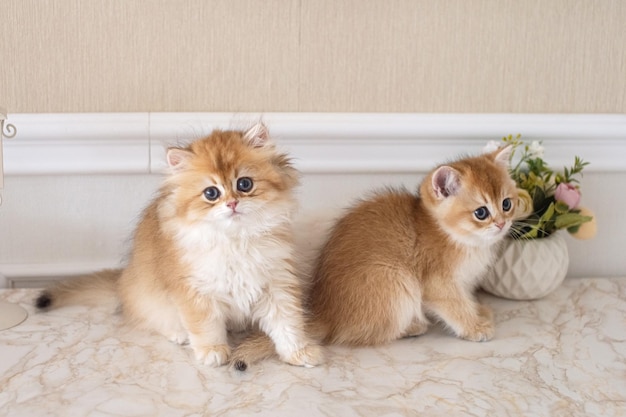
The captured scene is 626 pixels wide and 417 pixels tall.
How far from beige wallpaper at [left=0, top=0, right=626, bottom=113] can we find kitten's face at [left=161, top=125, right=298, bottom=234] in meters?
0.39

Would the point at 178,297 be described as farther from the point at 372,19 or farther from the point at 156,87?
the point at 372,19

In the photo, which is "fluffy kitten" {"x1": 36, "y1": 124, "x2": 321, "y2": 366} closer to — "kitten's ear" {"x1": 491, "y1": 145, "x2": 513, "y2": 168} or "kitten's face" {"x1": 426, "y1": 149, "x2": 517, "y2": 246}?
"kitten's face" {"x1": 426, "y1": 149, "x2": 517, "y2": 246}

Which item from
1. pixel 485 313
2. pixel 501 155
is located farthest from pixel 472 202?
pixel 485 313

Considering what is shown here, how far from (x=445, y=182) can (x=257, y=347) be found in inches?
19.5

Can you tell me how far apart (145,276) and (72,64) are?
56cm

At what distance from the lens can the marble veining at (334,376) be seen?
3.06ft

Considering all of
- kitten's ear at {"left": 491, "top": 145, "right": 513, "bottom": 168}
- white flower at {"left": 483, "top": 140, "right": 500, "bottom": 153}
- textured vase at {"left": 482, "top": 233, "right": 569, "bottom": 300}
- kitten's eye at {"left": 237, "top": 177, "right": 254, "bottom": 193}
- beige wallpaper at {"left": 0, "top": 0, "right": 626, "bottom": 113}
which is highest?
beige wallpaper at {"left": 0, "top": 0, "right": 626, "bottom": 113}

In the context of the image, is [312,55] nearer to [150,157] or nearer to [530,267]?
[150,157]

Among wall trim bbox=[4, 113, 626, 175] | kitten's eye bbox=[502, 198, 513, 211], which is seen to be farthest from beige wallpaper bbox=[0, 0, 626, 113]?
kitten's eye bbox=[502, 198, 513, 211]

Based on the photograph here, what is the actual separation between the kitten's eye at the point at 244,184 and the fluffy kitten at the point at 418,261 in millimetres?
272

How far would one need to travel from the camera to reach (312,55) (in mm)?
1436

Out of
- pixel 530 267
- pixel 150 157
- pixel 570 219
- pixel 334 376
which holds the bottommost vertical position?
pixel 334 376

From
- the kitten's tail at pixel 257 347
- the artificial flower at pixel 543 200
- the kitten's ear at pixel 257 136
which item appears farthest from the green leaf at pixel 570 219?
the kitten's ear at pixel 257 136

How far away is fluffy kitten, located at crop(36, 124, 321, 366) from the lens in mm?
1038
